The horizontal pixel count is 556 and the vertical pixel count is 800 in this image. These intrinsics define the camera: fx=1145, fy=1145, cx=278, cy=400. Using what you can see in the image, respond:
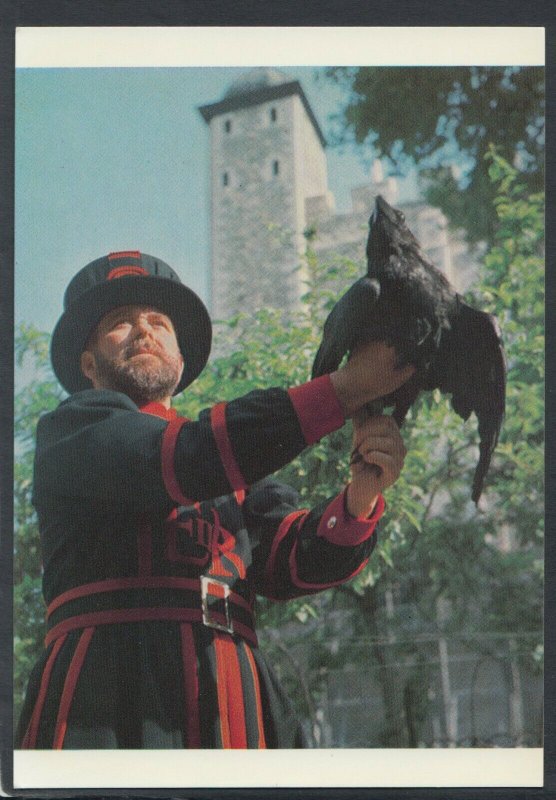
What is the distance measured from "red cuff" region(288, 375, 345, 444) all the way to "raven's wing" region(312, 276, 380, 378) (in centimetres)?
21

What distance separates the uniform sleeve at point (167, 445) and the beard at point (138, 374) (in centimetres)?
8

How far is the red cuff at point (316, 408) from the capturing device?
314 centimetres

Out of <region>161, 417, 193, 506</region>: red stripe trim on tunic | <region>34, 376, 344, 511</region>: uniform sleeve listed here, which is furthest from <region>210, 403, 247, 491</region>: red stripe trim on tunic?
<region>161, 417, 193, 506</region>: red stripe trim on tunic

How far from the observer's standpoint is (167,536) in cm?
339

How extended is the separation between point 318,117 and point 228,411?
4.87 feet

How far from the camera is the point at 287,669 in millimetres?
4016

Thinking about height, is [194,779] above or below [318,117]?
below

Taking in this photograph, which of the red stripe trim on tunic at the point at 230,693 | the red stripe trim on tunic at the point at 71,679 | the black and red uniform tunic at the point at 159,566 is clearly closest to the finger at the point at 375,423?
the black and red uniform tunic at the point at 159,566

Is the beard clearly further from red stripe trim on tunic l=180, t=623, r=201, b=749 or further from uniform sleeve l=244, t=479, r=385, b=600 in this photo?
red stripe trim on tunic l=180, t=623, r=201, b=749

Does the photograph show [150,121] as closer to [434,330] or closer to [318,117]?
[318,117]

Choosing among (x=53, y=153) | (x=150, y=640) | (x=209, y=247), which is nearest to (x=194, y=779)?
(x=150, y=640)

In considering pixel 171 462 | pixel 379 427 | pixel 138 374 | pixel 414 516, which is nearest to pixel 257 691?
pixel 171 462

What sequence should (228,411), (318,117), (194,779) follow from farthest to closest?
(318,117) → (194,779) → (228,411)

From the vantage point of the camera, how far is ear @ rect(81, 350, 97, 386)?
3.65 meters
